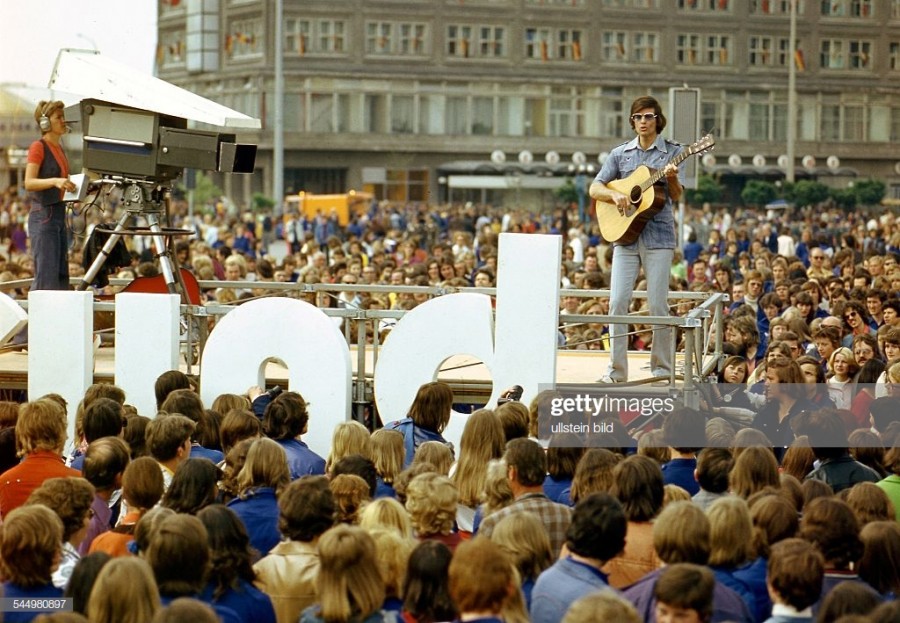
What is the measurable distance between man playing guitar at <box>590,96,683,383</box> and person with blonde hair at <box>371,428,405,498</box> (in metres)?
3.17

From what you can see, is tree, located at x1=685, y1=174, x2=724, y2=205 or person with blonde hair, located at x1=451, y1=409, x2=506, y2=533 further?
tree, located at x1=685, y1=174, x2=724, y2=205

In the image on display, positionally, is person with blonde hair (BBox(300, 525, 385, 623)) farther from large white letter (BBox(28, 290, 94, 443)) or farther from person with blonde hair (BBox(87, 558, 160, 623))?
large white letter (BBox(28, 290, 94, 443))

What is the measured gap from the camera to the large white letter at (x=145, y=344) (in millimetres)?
10398

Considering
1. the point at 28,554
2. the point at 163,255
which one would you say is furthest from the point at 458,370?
the point at 28,554

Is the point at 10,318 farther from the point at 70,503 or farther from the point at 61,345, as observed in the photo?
the point at 70,503


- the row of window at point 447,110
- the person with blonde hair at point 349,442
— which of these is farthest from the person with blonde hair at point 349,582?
the row of window at point 447,110

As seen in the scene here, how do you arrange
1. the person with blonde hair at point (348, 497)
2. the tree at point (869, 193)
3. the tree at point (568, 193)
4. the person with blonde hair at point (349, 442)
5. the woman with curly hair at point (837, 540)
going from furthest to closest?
the tree at point (568, 193)
the tree at point (869, 193)
the person with blonde hair at point (349, 442)
the person with blonde hair at point (348, 497)
the woman with curly hair at point (837, 540)

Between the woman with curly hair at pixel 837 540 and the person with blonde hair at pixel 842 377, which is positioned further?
the person with blonde hair at pixel 842 377

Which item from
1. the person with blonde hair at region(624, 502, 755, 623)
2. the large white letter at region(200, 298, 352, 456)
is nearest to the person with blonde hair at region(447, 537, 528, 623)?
the person with blonde hair at region(624, 502, 755, 623)

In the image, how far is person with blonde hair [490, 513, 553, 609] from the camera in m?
5.63

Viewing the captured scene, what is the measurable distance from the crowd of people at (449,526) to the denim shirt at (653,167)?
279cm

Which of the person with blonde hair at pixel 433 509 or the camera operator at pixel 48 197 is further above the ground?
the camera operator at pixel 48 197

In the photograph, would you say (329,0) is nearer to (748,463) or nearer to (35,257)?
(35,257)

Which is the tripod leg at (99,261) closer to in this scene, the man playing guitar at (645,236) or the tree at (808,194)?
the man playing guitar at (645,236)
